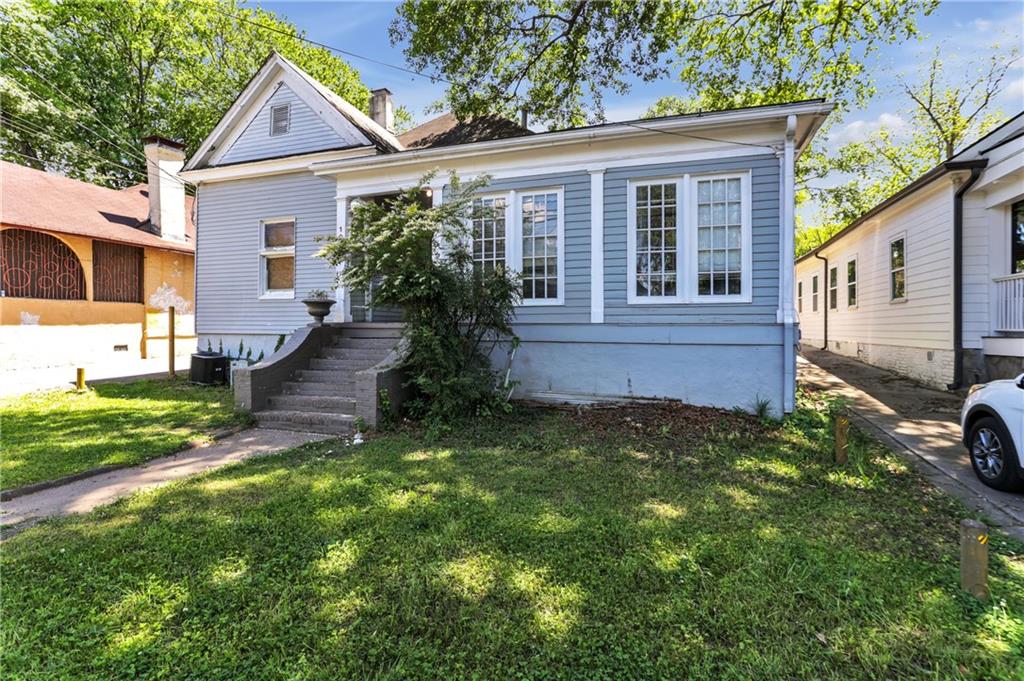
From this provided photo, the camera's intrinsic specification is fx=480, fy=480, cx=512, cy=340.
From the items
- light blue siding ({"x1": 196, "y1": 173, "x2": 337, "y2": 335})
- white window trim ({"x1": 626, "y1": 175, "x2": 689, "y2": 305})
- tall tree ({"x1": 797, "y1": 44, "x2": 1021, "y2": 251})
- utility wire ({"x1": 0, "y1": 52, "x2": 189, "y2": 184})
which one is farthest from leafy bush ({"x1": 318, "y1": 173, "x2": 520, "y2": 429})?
tall tree ({"x1": 797, "y1": 44, "x2": 1021, "y2": 251})

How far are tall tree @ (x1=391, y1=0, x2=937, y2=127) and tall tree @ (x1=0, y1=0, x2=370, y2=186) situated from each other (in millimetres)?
11357

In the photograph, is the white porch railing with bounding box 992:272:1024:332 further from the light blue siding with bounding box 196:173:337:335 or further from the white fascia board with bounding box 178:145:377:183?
the light blue siding with bounding box 196:173:337:335

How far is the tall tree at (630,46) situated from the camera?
11633 mm

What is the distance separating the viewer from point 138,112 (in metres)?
23.8

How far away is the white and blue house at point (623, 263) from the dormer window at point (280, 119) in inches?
92.7

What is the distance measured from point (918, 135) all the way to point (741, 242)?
2252 centimetres

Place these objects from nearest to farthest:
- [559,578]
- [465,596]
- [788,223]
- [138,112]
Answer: [465,596]
[559,578]
[788,223]
[138,112]

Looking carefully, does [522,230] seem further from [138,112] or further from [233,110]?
[138,112]

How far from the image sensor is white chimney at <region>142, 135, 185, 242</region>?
14.4 meters

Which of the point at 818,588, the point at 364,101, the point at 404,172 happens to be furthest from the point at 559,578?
the point at 364,101

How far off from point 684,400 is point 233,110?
1179 centimetres

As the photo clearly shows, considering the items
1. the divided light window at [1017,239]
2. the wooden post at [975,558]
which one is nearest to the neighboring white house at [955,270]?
the divided light window at [1017,239]

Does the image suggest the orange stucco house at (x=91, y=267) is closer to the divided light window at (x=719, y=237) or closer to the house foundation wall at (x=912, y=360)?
the divided light window at (x=719, y=237)

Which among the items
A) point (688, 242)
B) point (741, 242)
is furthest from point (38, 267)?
point (741, 242)
